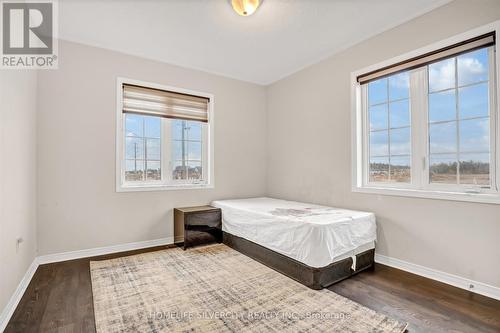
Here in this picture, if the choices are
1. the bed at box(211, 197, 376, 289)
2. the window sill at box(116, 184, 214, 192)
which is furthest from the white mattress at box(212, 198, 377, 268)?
the window sill at box(116, 184, 214, 192)

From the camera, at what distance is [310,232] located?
230 cm

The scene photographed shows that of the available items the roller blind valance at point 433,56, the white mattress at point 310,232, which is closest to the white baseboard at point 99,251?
the white mattress at point 310,232

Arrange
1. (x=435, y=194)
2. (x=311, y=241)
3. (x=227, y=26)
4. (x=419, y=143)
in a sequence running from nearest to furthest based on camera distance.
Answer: (x=311, y=241)
(x=435, y=194)
(x=419, y=143)
(x=227, y=26)

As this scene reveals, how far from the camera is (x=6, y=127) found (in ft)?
6.37

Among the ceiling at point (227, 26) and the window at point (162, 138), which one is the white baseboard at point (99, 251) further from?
the ceiling at point (227, 26)

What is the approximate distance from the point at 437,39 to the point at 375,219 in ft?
6.32

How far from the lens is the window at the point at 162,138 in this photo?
11.3 feet

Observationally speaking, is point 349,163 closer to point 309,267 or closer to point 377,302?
point 309,267

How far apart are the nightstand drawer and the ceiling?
2236 millimetres

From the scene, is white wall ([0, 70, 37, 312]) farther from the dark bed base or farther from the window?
the dark bed base

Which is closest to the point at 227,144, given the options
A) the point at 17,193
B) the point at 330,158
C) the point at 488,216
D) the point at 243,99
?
the point at 243,99

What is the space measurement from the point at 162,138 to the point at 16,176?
1796 mm

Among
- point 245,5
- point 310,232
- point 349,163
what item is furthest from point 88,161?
point 349,163

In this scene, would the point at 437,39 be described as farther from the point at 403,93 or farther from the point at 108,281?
the point at 108,281
